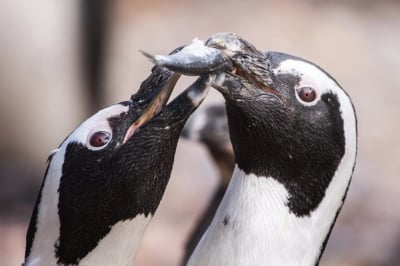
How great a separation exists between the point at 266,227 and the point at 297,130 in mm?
265

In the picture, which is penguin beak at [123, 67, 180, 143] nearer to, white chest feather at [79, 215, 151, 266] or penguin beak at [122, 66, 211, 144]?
penguin beak at [122, 66, 211, 144]

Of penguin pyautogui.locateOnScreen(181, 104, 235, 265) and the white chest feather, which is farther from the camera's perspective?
penguin pyautogui.locateOnScreen(181, 104, 235, 265)

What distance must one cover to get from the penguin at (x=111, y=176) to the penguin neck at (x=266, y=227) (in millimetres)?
232

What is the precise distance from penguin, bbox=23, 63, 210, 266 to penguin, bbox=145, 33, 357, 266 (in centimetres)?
20

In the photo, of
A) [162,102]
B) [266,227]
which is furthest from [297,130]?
[162,102]

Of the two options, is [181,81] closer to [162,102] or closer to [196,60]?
[162,102]

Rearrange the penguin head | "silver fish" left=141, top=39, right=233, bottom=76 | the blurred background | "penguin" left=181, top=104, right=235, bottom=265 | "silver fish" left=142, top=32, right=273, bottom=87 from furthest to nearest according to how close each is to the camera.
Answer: the blurred background → "penguin" left=181, top=104, right=235, bottom=265 → the penguin head → "silver fish" left=142, top=32, right=273, bottom=87 → "silver fish" left=141, top=39, right=233, bottom=76

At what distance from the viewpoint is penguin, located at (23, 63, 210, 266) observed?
119 inches

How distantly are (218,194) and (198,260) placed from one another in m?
2.21

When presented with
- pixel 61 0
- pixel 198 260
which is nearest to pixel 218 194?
pixel 198 260

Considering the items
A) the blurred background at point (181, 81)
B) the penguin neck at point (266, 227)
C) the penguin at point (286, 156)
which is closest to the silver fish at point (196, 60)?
the penguin at point (286, 156)

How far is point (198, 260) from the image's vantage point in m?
3.31

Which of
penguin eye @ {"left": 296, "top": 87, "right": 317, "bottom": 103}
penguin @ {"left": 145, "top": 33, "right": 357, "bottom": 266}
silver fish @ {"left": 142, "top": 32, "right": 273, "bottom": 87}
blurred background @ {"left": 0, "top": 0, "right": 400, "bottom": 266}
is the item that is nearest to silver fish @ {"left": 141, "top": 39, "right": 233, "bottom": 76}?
silver fish @ {"left": 142, "top": 32, "right": 273, "bottom": 87}

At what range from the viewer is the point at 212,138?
5.41 m
